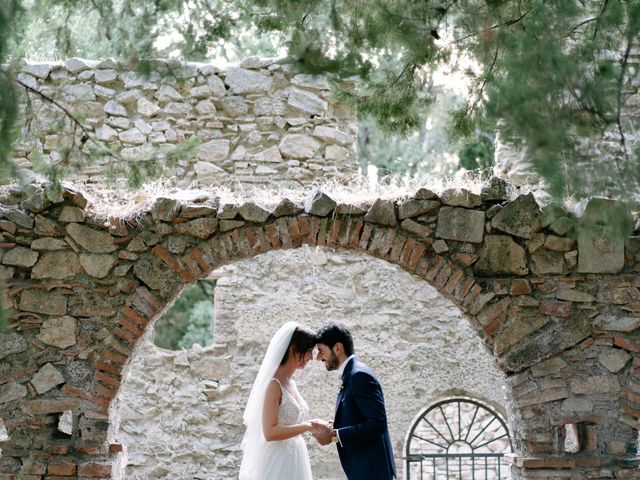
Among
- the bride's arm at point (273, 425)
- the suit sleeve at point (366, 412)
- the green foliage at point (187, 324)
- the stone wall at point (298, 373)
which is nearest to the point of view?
the suit sleeve at point (366, 412)

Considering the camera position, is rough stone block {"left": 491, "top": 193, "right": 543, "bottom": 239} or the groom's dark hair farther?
rough stone block {"left": 491, "top": 193, "right": 543, "bottom": 239}

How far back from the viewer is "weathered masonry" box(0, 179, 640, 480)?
5375 millimetres

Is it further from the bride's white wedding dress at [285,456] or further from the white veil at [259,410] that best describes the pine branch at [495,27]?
the bride's white wedding dress at [285,456]

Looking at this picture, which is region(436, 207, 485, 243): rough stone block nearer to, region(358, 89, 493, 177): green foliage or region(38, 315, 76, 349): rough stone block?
region(38, 315, 76, 349): rough stone block

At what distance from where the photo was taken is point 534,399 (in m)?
5.39

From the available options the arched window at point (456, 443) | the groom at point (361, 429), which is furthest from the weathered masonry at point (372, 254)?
the arched window at point (456, 443)

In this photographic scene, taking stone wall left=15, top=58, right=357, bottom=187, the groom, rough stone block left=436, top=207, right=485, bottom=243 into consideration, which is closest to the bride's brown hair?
the groom

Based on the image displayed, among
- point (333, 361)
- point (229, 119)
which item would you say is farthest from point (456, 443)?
point (333, 361)

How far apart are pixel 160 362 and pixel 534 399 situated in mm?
3618

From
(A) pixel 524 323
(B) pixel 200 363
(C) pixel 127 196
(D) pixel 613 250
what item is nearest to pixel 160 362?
(B) pixel 200 363

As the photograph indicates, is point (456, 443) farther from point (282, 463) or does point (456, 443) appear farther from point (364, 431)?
point (364, 431)

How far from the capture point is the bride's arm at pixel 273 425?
545 cm

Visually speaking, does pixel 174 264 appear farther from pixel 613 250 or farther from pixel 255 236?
pixel 613 250

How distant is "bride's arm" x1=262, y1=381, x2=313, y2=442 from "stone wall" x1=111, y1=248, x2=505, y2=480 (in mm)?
2201
